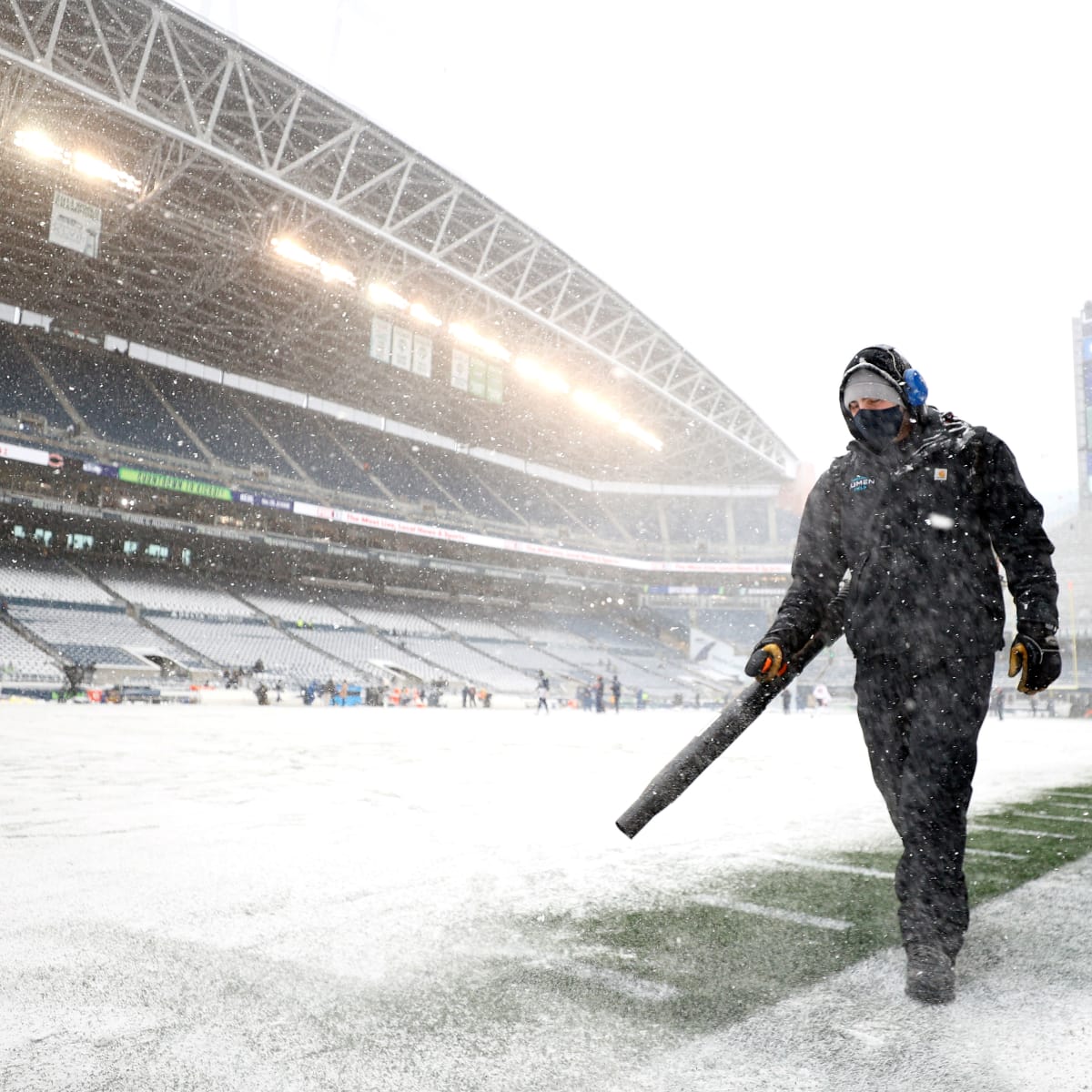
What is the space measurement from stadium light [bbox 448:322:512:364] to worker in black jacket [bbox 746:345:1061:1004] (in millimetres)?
29993

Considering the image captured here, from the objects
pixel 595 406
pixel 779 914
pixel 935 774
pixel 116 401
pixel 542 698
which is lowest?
pixel 542 698

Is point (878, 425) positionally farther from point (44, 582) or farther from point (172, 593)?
point (172, 593)

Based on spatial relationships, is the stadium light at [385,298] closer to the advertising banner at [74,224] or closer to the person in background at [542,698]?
the advertising banner at [74,224]

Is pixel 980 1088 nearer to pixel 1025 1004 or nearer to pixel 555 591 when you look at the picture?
pixel 1025 1004

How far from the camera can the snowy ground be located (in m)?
1.53

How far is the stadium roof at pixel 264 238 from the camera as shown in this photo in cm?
1956

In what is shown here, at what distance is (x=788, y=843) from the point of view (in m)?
4.01

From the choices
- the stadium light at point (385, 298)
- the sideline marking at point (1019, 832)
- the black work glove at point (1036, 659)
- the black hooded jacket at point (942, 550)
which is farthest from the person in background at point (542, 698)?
the black work glove at point (1036, 659)

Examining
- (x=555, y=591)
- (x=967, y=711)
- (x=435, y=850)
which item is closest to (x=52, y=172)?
(x=435, y=850)

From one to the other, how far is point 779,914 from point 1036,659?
1.07 m

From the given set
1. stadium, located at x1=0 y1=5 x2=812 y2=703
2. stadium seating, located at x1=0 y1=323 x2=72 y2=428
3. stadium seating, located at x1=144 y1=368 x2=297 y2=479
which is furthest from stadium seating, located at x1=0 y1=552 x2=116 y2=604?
stadium seating, located at x1=144 y1=368 x2=297 y2=479

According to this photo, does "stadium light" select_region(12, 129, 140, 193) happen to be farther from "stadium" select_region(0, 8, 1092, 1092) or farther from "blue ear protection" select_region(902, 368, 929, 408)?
"blue ear protection" select_region(902, 368, 929, 408)

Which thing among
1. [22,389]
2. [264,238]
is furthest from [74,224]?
[22,389]

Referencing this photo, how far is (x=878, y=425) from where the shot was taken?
2.51 metres
